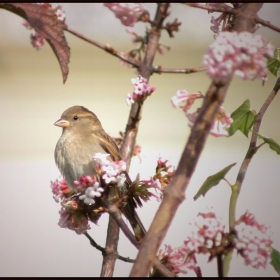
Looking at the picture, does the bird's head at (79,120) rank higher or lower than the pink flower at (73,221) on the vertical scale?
higher

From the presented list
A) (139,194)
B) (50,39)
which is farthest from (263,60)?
(139,194)

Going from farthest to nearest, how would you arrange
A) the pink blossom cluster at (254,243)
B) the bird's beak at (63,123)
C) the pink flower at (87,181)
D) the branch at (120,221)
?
the bird's beak at (63,123) → the pink flower at (87,181) → the branch at (120,221) → the pink blossom cluster at (254,243)

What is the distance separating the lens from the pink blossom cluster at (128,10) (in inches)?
40.3

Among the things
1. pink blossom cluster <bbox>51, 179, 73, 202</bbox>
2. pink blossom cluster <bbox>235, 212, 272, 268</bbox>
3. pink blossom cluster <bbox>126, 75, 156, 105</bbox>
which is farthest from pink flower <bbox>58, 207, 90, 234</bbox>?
pink blossom cluster <bbox>235, 212, 272, 268</bbox>

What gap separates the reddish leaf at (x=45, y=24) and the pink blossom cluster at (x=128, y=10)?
0.30 metres

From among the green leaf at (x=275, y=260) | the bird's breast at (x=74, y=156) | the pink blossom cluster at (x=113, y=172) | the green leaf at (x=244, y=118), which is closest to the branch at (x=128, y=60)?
the green leaf at (x=244, y=118)

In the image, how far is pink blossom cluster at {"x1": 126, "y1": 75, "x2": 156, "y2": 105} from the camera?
97 centimetres

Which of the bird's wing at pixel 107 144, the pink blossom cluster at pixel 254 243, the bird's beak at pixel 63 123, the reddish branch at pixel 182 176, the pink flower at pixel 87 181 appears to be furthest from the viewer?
the bird's beak at pixel 63 123

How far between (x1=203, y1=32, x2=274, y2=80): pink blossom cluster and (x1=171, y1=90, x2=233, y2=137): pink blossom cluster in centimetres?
21

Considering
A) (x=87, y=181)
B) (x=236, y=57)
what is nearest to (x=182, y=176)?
(x=236, y=57)

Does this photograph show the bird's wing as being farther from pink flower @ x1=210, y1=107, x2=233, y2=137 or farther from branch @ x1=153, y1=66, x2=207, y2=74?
pink flower @ x1=210, y1=107, x2=233, y2=137

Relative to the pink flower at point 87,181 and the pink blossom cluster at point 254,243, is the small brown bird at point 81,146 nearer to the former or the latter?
the pink flower at point 87,181

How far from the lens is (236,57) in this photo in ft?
1.78

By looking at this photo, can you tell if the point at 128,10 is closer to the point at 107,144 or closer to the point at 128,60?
the point at 128,60
